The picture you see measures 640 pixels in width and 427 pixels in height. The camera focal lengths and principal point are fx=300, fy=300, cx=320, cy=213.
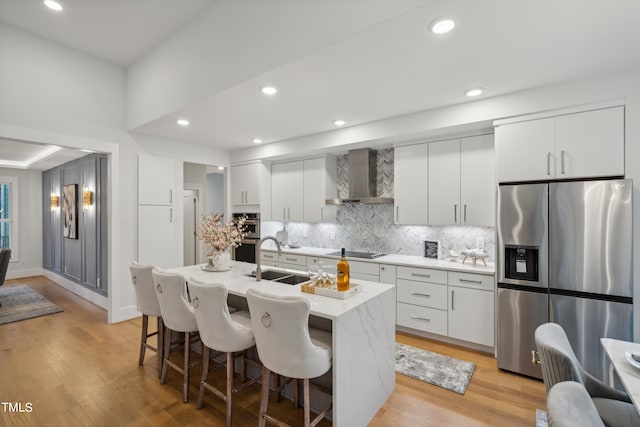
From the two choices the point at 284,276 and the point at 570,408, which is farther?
the point at 284,276

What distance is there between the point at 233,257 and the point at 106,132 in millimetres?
2754

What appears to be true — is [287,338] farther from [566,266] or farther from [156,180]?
[156,180]

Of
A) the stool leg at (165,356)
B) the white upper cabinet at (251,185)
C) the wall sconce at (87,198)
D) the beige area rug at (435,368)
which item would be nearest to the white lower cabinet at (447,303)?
the beige area rug at (435,368)

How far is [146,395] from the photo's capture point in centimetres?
245

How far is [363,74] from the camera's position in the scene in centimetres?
251

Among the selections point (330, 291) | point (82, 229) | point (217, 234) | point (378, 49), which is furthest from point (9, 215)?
point (378, 49)

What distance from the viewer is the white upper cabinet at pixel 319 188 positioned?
4.72m

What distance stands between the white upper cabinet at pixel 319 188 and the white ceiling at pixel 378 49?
813mm

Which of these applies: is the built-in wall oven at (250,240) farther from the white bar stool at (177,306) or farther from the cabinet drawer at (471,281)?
the cabinet drawer at (471,281)

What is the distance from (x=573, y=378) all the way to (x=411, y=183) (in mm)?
2779

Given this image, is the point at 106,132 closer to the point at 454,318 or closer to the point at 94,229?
the point at 94,229

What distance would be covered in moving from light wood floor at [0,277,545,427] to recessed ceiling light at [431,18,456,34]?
2.67 metres

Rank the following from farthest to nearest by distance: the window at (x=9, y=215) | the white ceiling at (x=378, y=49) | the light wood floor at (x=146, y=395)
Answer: the window at (x=9, y=215) < the light wood floor at (x=146, y=395) < the white ceiling at (x=378, y=49)

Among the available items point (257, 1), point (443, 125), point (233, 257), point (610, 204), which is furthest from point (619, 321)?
point (233, 257)
